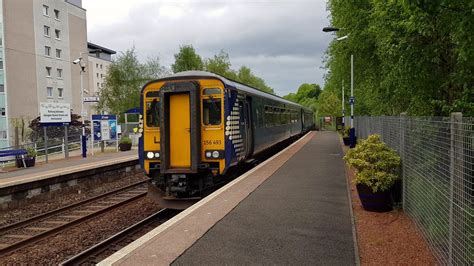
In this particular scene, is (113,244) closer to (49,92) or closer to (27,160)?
(27,160)

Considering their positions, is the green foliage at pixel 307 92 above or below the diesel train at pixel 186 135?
above

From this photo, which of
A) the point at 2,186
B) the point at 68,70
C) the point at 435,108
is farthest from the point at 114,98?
the point at 435,108

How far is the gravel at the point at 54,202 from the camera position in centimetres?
1177

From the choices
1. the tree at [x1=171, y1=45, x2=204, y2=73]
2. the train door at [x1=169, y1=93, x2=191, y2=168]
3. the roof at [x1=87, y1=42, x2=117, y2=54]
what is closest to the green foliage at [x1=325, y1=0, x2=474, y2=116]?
the train door at [x1=169, y1=93, x2=191, y2=168]

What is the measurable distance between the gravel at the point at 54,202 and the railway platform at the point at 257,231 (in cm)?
578

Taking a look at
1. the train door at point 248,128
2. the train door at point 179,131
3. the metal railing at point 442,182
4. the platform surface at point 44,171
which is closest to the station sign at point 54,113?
the platform surface at point 44,171

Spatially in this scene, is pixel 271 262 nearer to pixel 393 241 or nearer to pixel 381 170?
pixel 393 241

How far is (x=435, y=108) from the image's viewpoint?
12.0 metres

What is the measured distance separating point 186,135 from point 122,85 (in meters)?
39.8

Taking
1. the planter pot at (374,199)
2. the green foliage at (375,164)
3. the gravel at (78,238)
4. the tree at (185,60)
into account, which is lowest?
the gravel at (78,238)

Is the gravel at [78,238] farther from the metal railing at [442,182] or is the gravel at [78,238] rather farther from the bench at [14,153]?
the bench at [14,153]

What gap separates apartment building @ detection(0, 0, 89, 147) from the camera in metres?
41.5

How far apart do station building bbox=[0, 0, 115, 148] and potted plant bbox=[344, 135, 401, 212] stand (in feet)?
106

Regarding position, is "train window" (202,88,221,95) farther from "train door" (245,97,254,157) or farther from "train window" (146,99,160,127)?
"train door" (245,97,254,157)
